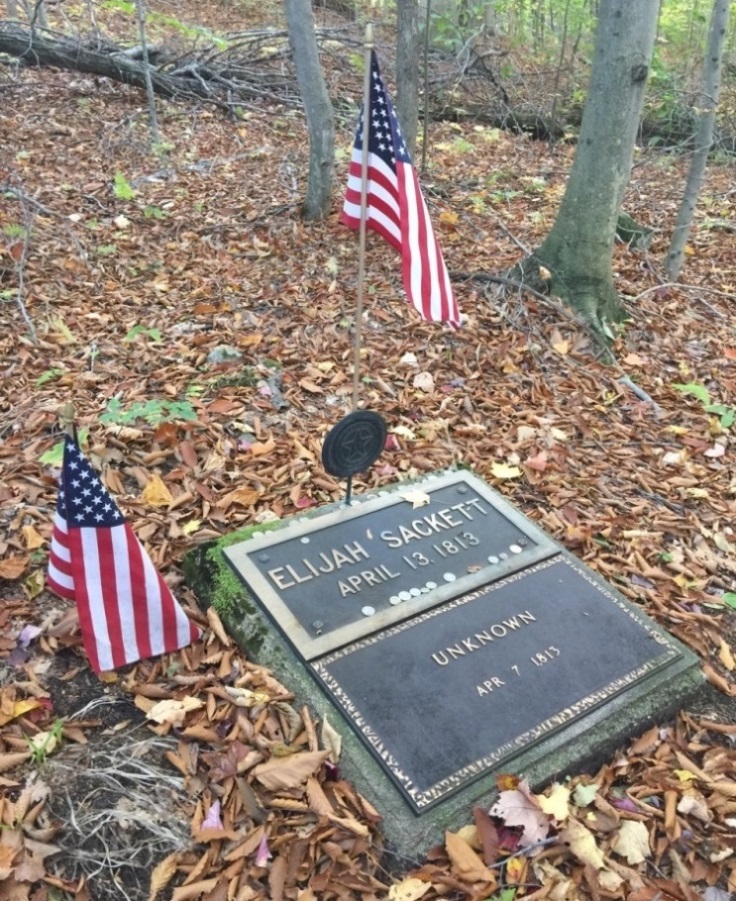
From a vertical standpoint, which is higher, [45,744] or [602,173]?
[602,173]

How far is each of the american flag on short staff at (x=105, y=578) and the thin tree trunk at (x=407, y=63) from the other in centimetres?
526

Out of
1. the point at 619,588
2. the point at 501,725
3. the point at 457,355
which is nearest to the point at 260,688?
the point at 501,725

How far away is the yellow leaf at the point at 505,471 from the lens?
157 inches

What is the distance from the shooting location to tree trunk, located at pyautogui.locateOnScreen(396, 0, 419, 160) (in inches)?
261

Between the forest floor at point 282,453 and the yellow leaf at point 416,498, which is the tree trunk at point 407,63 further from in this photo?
the yellow leaf at point 416,498

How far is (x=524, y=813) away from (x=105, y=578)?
1640 mm

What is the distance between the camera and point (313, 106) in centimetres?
634

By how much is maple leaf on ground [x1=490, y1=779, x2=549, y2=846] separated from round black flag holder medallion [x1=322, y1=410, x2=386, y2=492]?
139 cm

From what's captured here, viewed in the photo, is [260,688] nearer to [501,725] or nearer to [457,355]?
[501,725]

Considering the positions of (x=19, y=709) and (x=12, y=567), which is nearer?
(x=19, y=709)

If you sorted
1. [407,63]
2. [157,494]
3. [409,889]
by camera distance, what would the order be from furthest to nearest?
1. [407,63]
2. [157,494]
3. [409,889]

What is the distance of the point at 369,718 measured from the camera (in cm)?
244

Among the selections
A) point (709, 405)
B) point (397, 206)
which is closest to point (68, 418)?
point (397, 206)

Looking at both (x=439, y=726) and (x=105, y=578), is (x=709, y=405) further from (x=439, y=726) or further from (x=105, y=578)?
(x=105, y=578)
